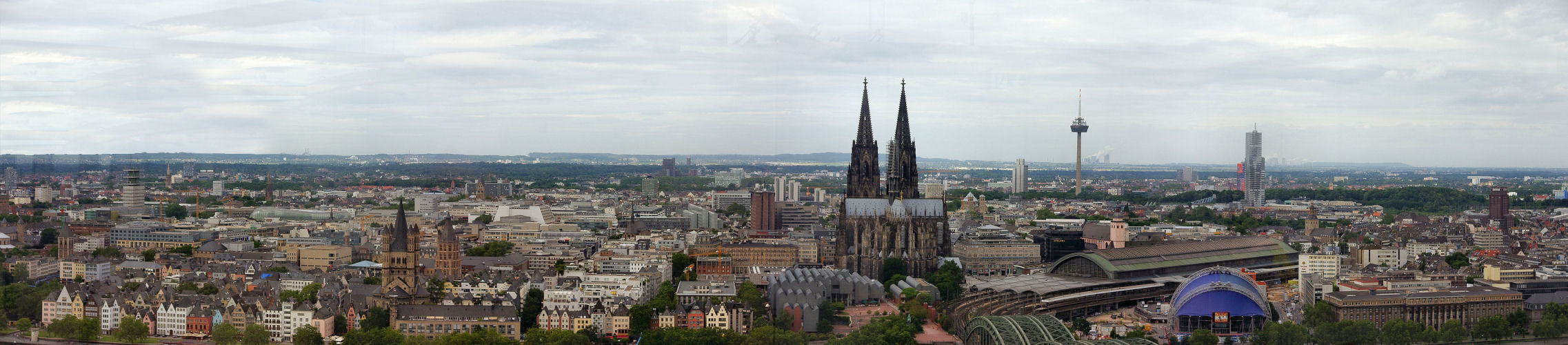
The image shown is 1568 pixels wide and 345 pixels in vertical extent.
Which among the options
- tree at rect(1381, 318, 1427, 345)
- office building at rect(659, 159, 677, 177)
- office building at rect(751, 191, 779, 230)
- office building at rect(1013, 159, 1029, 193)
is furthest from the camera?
office building at rect(1013, 159, 1029, 193)

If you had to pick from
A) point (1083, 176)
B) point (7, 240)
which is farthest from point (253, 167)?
point (1083, 176)

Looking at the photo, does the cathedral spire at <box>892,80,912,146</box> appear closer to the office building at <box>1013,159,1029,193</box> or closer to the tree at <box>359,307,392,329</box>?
the tree at <box>359,307,392,329</box>

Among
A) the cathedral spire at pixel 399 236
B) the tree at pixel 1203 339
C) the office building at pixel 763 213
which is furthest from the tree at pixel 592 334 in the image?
the office building at pixel 763 213

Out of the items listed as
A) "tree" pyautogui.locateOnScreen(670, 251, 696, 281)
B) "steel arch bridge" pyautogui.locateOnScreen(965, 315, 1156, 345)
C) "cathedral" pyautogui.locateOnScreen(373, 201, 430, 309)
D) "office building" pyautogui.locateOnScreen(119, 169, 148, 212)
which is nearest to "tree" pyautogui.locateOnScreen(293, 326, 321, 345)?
"cathedral" pyautogui.locateOnScreen(373, 201, 430, 309)

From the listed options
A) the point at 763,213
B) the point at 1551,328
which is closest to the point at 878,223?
the point at 1551,328

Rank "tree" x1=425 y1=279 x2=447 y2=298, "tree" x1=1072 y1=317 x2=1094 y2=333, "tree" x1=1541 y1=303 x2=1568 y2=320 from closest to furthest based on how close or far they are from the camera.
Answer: "tree" x1=1072 y1=317 x2=1094 y2=333, "tree" x1=1541 y1=303 x2=1568 y2=320, "tree" x1=425 y1=279 x2=447 y2=298

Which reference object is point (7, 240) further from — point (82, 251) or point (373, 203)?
point (373, 203)

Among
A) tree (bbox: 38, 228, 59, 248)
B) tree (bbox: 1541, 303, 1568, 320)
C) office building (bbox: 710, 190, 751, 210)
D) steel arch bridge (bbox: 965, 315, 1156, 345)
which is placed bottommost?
tree (bbox: 1541, 303, 1568, 320)

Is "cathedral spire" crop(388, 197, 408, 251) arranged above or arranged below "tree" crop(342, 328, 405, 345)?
above
